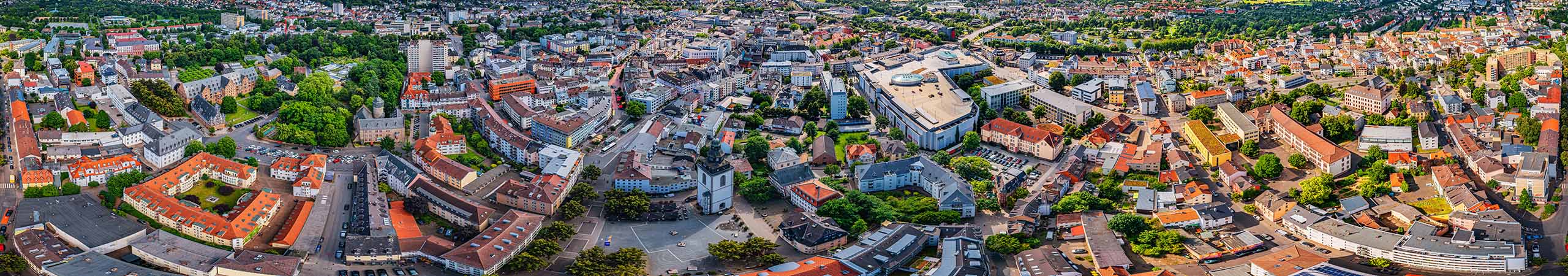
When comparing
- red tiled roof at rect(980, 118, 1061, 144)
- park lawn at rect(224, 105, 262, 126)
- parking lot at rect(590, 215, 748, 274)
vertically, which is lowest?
parking lot at rect(590, 215, 748, 274)

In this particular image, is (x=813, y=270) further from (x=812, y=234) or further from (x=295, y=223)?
(x=295, y=223)

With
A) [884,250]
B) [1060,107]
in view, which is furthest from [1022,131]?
[884,250]

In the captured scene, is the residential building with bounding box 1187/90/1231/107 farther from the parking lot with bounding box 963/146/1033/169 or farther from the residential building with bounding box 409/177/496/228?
the residential building with bounding box 409/177/496/228

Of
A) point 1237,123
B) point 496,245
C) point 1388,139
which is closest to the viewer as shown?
point 496,245

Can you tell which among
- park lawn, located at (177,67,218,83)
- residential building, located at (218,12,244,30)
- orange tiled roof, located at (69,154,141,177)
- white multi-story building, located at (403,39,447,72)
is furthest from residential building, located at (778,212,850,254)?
residential building, located at (218,12,244,30)

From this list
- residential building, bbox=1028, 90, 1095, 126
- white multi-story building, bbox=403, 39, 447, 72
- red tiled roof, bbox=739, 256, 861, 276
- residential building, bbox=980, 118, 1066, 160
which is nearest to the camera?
red tiled roof, bbox=739, 256, 861, 276

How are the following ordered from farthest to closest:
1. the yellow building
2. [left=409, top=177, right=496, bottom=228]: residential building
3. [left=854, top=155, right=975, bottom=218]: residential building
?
1. the yellow building
2. [left=854, top=155, right=975, bottom=218]: residential building
3. [left=409, top=177, right=496, bottom=228]: residential building
